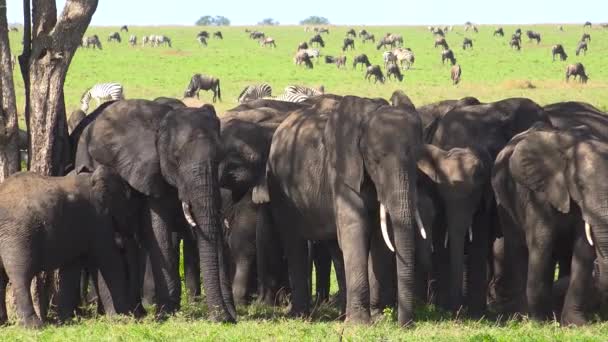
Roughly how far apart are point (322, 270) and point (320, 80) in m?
40.1

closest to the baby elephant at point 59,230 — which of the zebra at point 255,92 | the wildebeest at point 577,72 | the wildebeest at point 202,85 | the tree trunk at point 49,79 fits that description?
the tree trunk at point 49,79

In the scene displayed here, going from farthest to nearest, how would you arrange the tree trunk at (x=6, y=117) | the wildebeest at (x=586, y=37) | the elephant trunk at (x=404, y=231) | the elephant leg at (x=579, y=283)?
the wildebeest at (x=586, y=37) → the tree trunk at (x=6, y=117) → the elephant leg at (x=579, y=283) → the elephant trunk at (x=404, y=231)

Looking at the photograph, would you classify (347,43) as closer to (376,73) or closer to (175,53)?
(175,53)

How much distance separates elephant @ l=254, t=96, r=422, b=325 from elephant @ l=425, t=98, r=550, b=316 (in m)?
0.69

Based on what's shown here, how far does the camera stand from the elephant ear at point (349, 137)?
10.7m

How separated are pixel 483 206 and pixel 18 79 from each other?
36.6 m

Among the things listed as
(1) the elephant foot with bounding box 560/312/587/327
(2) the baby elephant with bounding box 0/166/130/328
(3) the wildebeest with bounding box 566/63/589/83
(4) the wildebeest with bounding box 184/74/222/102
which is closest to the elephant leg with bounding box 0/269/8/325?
(2) the baby elephant with bounding box 0/166/130/328

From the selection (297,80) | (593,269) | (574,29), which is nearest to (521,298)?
(593,269)

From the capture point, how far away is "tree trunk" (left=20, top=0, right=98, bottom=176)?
1217 cm

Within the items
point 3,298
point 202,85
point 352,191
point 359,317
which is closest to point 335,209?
point 352,191

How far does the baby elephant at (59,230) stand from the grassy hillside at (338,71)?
80.0ft

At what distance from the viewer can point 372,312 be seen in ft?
37.1

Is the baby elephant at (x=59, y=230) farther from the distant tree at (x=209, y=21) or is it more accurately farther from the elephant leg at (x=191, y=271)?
the distant tree at (x=209, y=21)

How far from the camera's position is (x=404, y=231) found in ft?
33.4
